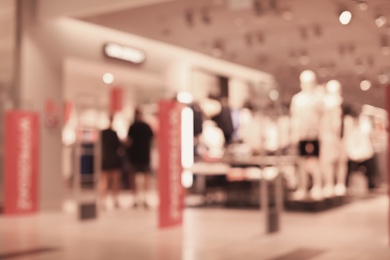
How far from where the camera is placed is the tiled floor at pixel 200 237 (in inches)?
190

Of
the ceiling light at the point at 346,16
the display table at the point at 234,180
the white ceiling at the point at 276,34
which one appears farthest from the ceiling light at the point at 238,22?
the ceiling light at the point at 346,16

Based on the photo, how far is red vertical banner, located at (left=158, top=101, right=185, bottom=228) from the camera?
6648 millimetres

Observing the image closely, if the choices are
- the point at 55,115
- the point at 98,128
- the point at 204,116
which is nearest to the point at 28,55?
the point at 55,115

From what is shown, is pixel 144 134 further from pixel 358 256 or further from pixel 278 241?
pixel 358 256

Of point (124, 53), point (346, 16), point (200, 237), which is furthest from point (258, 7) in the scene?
point (200, 237)

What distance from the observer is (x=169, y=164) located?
21.8 feet

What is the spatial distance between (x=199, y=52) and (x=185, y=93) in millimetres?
1010

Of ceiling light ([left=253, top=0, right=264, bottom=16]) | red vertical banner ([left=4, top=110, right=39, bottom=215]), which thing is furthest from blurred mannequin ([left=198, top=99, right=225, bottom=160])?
red vertical banner ([left=4, top=110, right=39, bottom=215])

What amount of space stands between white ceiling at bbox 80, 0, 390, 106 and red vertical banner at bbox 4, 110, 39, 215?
6.95 ft

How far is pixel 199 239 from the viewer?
578cm

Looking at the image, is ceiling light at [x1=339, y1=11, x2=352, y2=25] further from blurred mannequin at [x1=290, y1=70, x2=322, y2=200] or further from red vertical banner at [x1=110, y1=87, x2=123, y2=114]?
red vertical banner at [x1=110, y1=87, x2=123, y2=114]

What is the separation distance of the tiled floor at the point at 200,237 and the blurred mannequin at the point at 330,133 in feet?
3.96

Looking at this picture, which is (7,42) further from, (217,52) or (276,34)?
(276,34)

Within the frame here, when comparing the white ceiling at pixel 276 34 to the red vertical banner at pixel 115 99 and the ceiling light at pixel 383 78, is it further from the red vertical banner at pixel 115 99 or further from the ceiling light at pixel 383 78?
the red vertical banner at pixel 115 99
